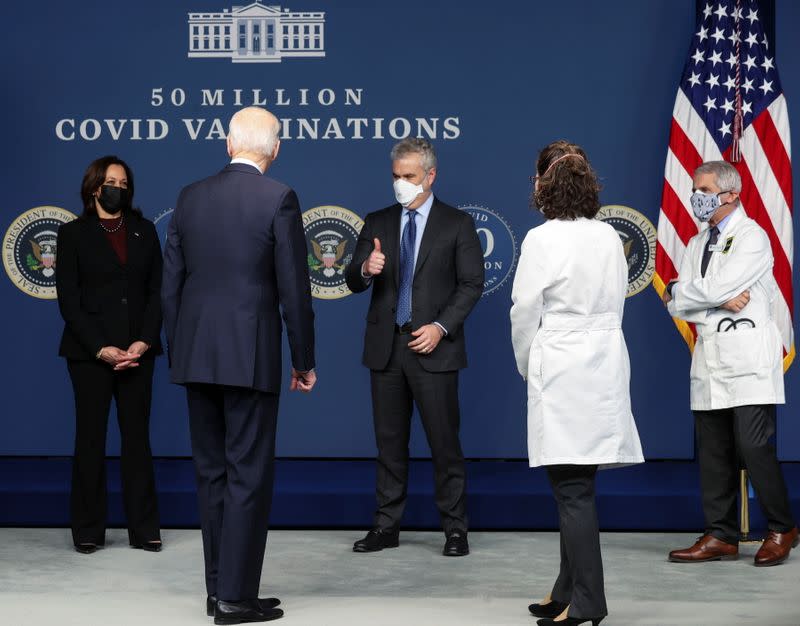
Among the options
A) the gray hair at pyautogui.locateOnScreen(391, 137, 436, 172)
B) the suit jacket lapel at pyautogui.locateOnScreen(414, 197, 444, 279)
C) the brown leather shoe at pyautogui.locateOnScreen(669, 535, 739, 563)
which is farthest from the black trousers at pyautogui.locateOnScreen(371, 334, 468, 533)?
the brown leather shoe at pyautogui.locateOnScreen(669, 535, 739, 563)

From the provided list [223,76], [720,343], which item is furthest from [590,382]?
[223,76]

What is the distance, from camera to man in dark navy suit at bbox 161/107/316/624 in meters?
3.62

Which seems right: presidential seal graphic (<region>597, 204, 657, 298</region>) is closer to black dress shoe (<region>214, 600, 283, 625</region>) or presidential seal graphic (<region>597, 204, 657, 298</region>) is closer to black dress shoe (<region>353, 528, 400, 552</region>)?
black dress shoe (<region>353, 528, 400, 552</region>)

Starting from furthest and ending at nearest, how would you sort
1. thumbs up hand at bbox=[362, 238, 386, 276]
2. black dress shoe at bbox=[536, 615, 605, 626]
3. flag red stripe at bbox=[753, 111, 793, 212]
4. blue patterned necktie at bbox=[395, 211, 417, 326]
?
flag red stripe at bbox=[753, 111, 793, 212] → blue patterned necktie at bbox=[395, 211, 417, 326] → thumbs up hand at bbox=[362, 238, 386, 276] → black dress shoe at bbox=[536, 615, 605, 626]

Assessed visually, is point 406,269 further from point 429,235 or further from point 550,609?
point 550,609

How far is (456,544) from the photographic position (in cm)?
469

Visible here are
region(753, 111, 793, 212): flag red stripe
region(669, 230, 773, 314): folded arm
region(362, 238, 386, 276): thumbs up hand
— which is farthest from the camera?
region(753, 111, 793, 212): flag red stripe

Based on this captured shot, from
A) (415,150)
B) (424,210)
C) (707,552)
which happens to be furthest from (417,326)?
(707,552)

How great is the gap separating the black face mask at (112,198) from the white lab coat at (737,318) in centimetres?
226

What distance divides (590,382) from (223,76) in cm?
318

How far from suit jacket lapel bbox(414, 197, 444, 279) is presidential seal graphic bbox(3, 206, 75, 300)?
2.14 metres

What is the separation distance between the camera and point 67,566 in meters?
4.47

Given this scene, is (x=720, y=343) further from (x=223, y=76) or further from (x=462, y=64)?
(x=223, y=76)

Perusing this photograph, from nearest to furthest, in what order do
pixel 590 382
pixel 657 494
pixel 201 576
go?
pixel 590 382
pixel 201 576
pixel 657 494
